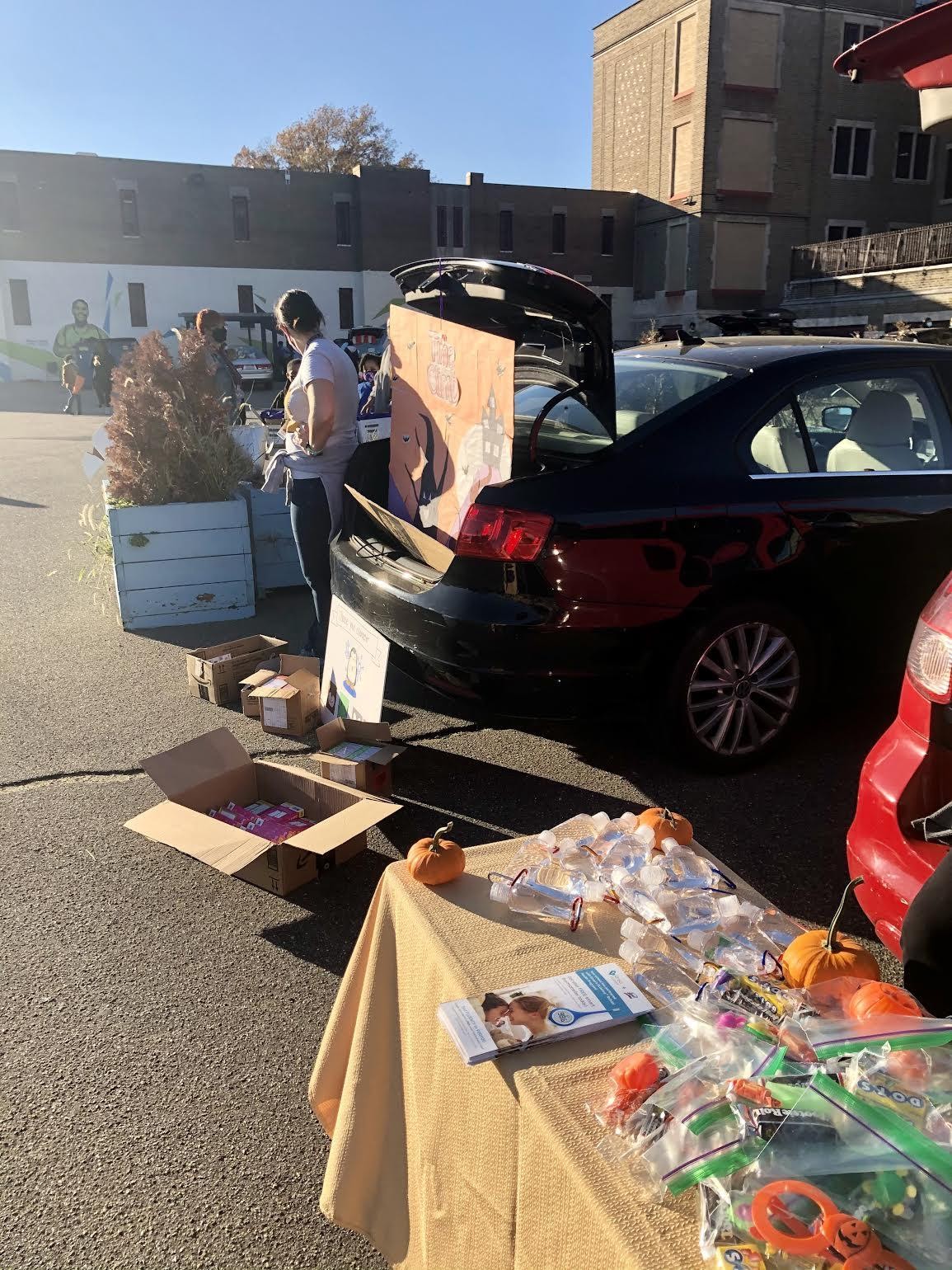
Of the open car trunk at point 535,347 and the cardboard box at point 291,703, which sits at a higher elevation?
the open car trunk at point 535,347

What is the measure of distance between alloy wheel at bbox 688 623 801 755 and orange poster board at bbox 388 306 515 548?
1.12 m

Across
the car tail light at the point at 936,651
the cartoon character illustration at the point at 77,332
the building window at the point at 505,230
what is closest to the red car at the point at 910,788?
the car tail light at the point at 936,651

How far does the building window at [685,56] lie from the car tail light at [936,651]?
40030mm

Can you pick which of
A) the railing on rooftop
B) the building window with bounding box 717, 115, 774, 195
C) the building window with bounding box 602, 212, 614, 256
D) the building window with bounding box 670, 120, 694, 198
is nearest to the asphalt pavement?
the railing on rooftop

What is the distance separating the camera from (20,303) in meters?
39.3

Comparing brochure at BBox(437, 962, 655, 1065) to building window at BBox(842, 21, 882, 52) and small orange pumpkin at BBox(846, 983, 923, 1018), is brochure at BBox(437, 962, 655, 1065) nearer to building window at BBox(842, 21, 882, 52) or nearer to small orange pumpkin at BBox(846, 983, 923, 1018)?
small orange pumpkin at BBox(846, 983, 923, 1018)

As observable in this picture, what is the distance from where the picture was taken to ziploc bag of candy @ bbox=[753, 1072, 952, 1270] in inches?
39.8

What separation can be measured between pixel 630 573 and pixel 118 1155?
239cm

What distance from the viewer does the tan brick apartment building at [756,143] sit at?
1410 inches

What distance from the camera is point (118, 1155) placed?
221 centimetres

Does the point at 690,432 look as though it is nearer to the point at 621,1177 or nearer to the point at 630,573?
the point at 630,573

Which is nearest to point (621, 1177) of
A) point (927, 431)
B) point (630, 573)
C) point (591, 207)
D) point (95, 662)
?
point (630, 573)

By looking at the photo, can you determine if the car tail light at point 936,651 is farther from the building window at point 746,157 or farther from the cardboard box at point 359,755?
the building window at point 746,157

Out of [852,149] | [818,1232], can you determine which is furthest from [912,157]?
[818,1232]
